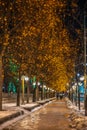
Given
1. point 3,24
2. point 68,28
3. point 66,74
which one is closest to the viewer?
point 3,24

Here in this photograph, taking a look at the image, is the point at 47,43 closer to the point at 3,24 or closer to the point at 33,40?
the point at 33,40

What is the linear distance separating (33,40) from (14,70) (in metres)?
16.1

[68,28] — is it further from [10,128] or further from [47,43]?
[10,128]

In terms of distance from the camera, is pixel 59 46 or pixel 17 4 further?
pixel 59 46

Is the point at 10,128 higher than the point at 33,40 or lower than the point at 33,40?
lower

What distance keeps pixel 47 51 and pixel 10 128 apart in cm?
2964

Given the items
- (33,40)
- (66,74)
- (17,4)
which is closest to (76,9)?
(33,40)

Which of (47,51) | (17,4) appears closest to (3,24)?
(17,4)

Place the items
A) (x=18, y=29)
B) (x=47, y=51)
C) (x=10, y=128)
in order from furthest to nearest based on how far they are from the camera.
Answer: (x=47, y=51), (x=18, y=29), (x=10, y=128)

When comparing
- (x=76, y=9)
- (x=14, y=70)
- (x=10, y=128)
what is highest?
(x=76, y=9)

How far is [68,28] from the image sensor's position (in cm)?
5825

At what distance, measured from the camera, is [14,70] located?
60406 mm

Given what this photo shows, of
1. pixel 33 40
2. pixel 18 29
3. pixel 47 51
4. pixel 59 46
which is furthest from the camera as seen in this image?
pixel 59 46

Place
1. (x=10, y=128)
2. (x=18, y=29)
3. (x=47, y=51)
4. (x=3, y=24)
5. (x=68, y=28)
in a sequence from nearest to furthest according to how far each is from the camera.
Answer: (x=10, y=128) → (x=3, y=24) → (x=18, y=29) → (x=47, y=51) → (x=68, y=28)
